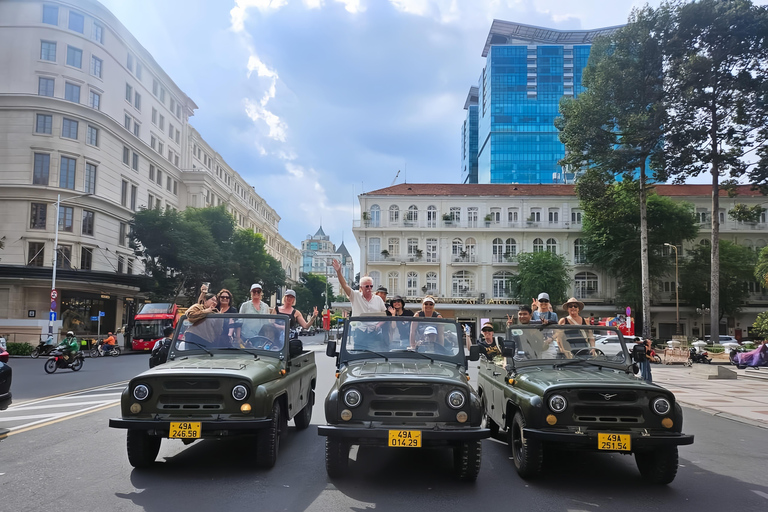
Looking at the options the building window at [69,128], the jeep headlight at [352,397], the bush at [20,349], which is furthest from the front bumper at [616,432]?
the building window at [69,128]

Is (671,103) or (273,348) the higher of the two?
(671,103)

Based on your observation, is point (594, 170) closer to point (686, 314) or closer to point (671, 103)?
point (671, 103)

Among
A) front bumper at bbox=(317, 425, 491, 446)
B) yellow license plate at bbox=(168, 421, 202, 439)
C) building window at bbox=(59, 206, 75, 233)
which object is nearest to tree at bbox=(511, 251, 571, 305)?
building window at bbox=(59, 206, 75, 233)

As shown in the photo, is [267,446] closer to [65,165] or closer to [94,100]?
[65,165]

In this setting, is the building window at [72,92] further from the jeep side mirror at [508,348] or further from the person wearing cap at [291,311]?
the jeep side mirror at [508,348]

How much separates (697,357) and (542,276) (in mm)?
25164

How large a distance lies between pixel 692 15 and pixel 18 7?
150ft

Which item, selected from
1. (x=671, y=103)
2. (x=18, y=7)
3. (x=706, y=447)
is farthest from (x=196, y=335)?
(x=18, y=7)

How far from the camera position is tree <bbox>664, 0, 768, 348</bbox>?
101 ft

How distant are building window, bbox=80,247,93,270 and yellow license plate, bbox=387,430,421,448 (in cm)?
4582

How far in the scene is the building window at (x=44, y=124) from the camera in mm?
44156

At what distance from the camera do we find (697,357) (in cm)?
2984

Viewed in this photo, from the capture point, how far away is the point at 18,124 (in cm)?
4391

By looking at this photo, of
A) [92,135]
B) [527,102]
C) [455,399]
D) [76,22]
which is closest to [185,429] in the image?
[455,399]
